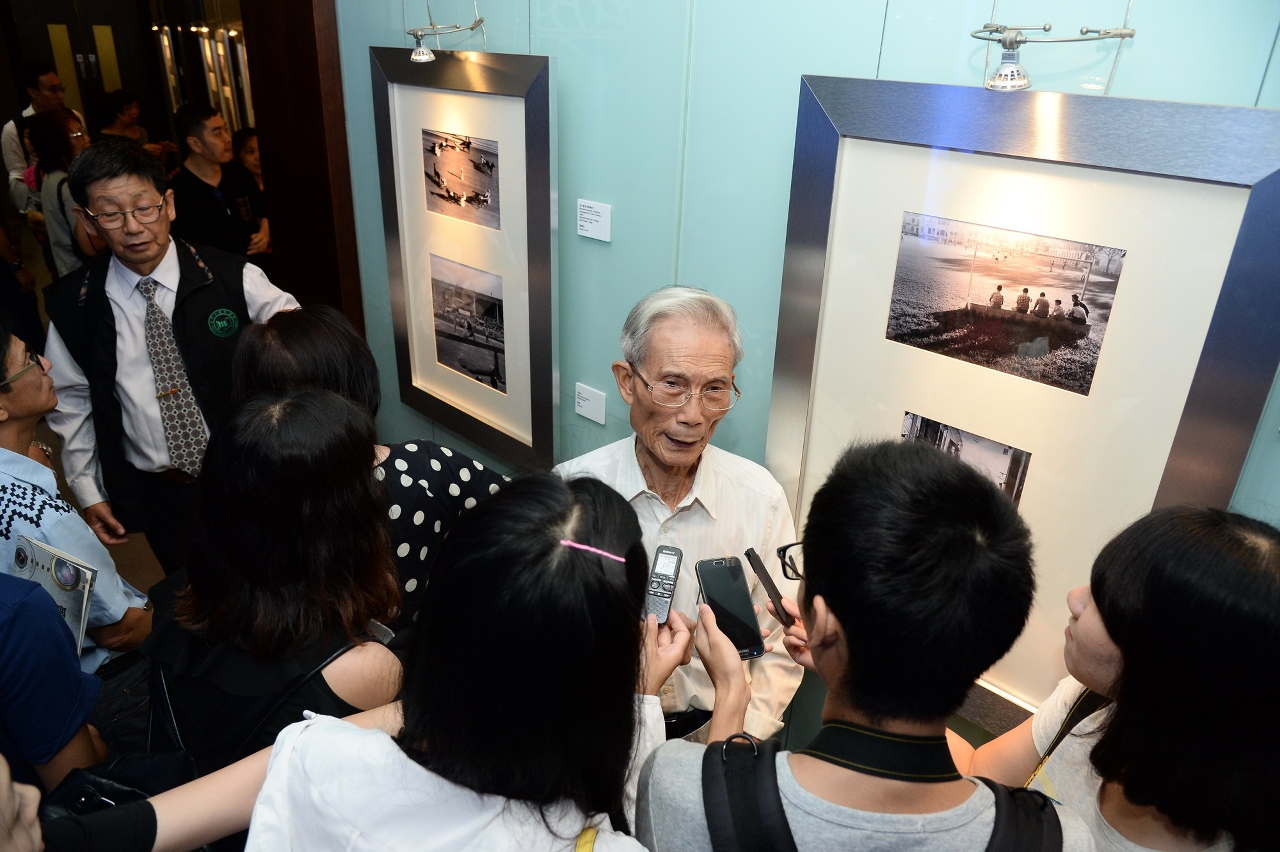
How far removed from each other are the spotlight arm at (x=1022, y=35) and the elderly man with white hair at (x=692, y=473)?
32.8 inches

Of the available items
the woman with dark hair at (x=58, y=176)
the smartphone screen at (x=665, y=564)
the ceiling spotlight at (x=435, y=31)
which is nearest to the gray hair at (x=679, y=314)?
the smartphone screen at (x=665, y=564)

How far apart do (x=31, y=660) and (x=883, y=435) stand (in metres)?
1.87

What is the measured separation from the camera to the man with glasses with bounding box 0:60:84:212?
6094 mm

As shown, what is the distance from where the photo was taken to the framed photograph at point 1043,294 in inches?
54.1

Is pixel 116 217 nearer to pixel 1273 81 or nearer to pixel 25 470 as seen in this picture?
pixel 25 470

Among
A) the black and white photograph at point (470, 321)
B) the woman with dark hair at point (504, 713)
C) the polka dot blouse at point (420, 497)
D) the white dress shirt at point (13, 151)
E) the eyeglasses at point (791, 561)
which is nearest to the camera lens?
the woman with dark hair at point (504, 713)

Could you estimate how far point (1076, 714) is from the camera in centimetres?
146

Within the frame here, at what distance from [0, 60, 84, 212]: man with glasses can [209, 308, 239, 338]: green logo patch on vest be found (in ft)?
14.7

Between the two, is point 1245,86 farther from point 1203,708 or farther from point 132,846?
point 132,846

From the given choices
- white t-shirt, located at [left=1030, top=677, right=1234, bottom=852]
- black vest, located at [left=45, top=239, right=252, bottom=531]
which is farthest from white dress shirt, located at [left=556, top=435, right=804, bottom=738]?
black vest, located at [left=45, top=239, right=252, bottom=531]

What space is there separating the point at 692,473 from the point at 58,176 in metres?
5.30

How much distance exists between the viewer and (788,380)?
6.93 ft

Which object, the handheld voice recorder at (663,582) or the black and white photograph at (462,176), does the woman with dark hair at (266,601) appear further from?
the black and white photograph at (462,176)

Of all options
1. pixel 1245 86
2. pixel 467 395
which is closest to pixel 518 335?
pixel 467 395
